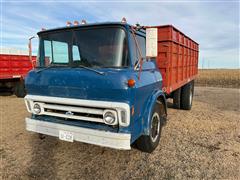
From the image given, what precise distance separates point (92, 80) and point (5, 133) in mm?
3751

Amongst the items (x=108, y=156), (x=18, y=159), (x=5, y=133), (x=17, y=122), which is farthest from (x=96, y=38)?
(x=17, y=122)

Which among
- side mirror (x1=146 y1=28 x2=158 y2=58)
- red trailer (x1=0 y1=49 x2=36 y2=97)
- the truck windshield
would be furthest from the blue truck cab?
red trailer (x1=0 y1=49 x2=36 y2=97)

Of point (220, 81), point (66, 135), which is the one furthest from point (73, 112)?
point (220, 81)

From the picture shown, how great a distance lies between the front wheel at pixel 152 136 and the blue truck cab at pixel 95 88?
20mm

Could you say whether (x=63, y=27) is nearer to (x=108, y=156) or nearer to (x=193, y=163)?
(x=108, y=156)

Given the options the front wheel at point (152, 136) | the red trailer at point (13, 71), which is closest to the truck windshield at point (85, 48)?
the front wheel at point (152, 136)

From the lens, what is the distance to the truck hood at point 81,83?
113 inches

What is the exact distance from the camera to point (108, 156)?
3965 mm

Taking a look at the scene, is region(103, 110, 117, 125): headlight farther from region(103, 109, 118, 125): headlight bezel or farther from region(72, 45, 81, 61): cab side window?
region(72, 45, 81, 61): cab side window

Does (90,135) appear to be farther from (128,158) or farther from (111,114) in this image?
(128,158)

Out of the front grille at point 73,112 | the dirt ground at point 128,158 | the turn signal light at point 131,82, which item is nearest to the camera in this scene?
the turn signal light at point 131,82

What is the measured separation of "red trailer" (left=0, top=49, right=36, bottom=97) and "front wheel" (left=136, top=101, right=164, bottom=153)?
9.44 m

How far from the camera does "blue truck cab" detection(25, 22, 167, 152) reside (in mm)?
2918

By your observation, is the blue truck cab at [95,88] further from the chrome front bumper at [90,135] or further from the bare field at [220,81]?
the bare field at [220,81]
